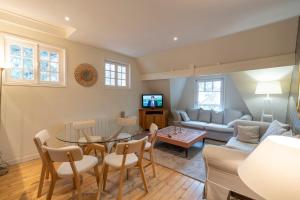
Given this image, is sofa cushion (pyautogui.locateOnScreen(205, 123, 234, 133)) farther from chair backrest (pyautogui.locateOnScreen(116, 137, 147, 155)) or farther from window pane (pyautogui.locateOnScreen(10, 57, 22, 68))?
window pane (pyautogui.locateOnScreen(10, 57, 22, 68))

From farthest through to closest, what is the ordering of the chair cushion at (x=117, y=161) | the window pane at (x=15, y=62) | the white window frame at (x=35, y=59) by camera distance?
the window pane at (x=15, y=62)
the white window frame at (x=35, y=59)
the chair cushion at (x=117, y=161)

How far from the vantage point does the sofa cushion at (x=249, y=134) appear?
2.77 m

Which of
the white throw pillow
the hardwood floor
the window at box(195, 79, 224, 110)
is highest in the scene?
the window at box(195, 79, 224, 110)

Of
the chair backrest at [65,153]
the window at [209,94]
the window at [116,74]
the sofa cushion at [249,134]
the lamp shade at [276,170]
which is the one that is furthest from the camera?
the window at [209,94]

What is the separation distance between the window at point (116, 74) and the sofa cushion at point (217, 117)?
A: 2.98 m

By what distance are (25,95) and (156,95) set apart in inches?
139

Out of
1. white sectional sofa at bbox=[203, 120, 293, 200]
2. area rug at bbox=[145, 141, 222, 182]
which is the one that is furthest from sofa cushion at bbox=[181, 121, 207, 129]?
white sectional sofa at bbox=[203, 120, 293, 200]

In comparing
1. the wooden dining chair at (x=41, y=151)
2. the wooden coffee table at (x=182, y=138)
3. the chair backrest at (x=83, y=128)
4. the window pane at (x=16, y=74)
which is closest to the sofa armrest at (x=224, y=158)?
the wooden coffee table at (x=182, y=138)

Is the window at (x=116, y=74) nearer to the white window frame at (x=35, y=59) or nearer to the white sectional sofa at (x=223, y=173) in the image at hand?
the white window frame at (x=35, y=59)

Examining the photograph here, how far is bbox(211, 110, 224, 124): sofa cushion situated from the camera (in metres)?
4.51

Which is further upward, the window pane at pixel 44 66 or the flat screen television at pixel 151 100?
the window pane at pixel 44 66

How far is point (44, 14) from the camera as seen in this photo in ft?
7.68

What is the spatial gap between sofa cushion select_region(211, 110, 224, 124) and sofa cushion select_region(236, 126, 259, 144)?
5.30 ft

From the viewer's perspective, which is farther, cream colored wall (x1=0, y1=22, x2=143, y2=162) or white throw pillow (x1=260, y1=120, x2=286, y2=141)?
cream colored wall (x1=0, y1=22, x2=143, y2=162)
